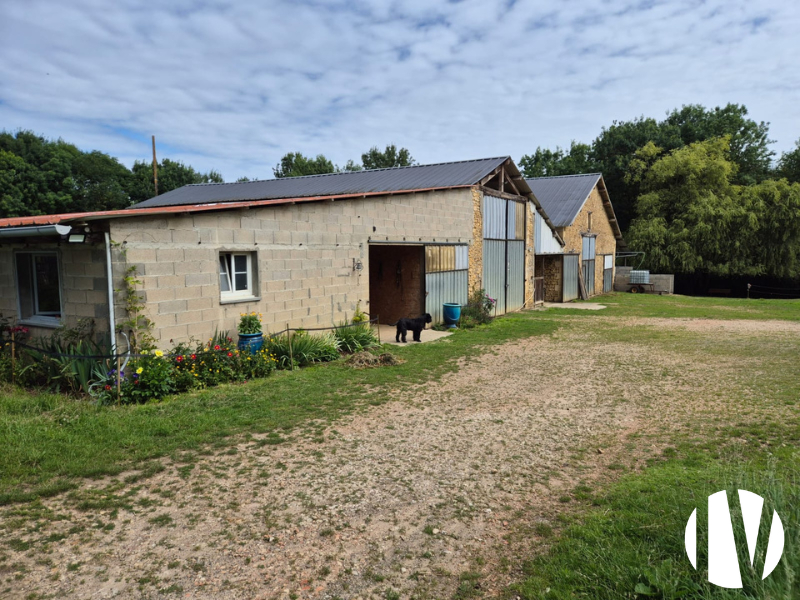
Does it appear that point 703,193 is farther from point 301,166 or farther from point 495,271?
point 301,166

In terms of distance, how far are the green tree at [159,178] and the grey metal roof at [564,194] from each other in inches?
1232

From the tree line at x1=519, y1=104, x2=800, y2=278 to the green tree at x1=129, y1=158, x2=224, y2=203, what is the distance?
1411 inches

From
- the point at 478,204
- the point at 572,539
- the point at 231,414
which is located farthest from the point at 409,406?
the point at 478,204

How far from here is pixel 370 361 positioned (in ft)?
32.9

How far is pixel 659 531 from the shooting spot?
Result: 3.56 m

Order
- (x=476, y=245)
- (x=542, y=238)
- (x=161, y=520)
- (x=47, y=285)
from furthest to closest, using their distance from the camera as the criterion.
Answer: (x=542, y=238) → (x=476, y=245) → (x=47, y=285) → (x=161, y=520)

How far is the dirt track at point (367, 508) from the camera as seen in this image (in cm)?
340

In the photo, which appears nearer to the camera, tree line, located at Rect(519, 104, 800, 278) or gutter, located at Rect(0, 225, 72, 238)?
gutter, located at Rect(0, 225, 72, 238)

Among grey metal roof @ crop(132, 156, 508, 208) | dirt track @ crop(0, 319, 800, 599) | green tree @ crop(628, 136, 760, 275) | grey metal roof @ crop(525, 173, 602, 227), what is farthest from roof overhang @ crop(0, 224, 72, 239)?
green tree @ crop(628, 136, 760, 275)

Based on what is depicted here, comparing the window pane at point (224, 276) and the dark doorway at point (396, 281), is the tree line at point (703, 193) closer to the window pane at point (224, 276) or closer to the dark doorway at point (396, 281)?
the dark doorway at point (396, 281)

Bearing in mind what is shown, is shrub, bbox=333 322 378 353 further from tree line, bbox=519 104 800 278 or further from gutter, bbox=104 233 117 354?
tree line, bbox=519 104 800 278

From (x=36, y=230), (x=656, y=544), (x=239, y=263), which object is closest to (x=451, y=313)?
(x=239, y=263)

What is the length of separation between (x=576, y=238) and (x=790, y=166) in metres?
24.7

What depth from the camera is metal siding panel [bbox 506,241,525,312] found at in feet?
63.8
